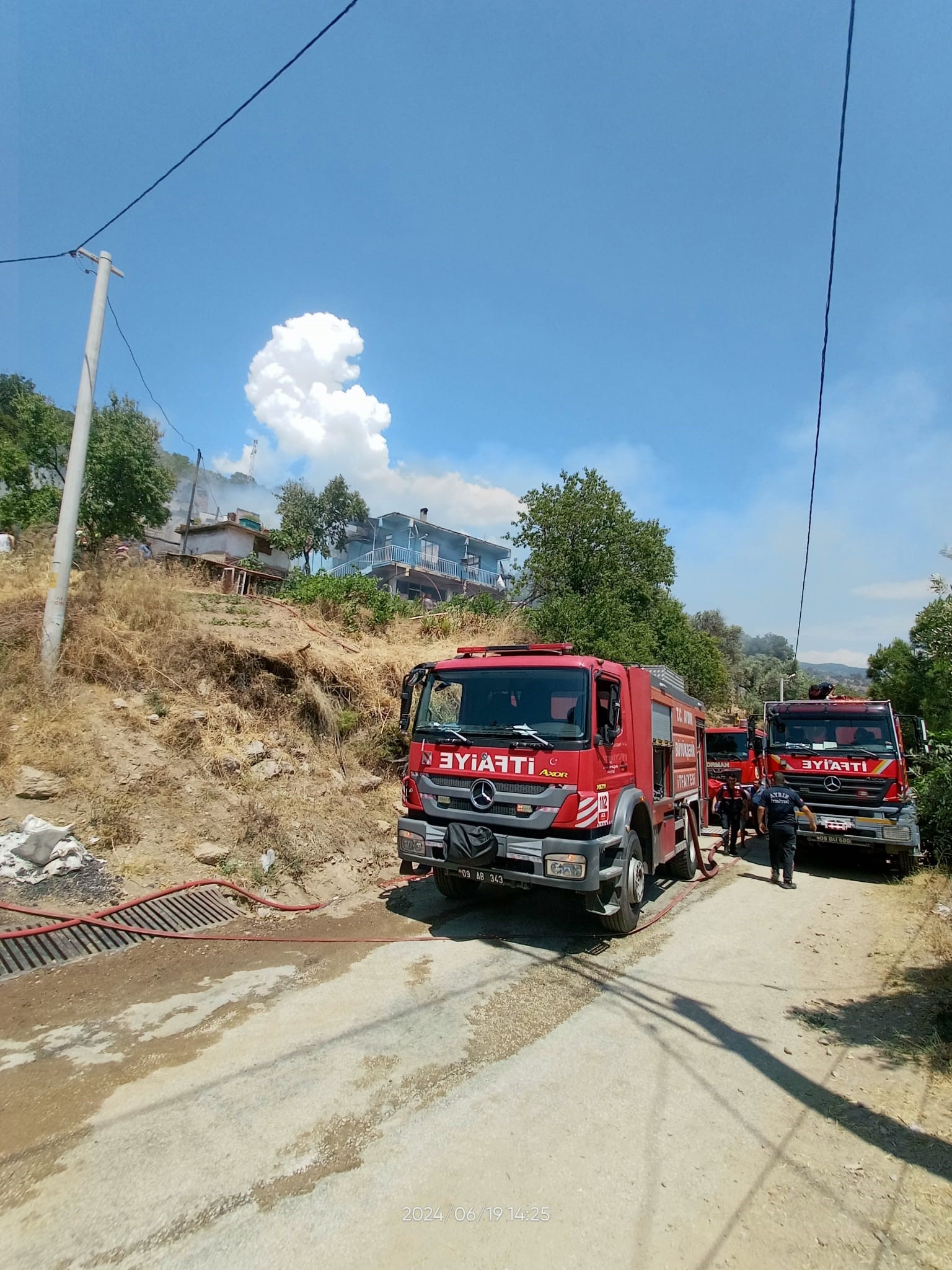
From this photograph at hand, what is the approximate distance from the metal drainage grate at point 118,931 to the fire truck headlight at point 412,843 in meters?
1.81

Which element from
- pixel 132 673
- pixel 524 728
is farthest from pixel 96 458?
pixel 524 728

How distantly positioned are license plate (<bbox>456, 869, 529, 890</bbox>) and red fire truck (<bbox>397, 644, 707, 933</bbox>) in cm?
1

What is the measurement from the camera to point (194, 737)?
8172 millimetres

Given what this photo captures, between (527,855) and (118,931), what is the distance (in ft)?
11.9

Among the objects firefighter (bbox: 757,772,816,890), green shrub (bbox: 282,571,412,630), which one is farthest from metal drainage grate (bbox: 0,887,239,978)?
green shrub (bbox: 282,571,412,630)

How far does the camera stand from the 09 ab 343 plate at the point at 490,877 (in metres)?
5.66

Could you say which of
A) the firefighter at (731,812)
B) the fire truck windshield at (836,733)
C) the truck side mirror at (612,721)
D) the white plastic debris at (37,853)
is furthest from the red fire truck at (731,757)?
the white plastic debris at (37,853)

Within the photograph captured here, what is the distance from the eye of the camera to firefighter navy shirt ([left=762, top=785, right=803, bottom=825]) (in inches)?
365

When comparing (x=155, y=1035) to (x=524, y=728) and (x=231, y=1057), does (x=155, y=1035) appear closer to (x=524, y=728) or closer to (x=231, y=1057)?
(x=231, y=1057)

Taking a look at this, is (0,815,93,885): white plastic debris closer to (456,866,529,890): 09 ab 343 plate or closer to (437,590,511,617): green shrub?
(456,866,529,890): 09 ab 343 plate

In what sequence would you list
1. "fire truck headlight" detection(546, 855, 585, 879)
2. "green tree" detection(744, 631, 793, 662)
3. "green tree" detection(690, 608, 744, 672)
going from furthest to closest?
1. "green tree" detection(744, 631, 793, 662)
2. "green tree" detection(690, 608, 744, 672)
3. "fire truck headlight" detection(546, 855, 585, 879)

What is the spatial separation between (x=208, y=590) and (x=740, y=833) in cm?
1265

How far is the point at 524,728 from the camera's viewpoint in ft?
19.4

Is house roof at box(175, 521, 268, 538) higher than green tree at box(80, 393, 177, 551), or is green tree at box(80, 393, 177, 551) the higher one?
house roof at box(175, 521, 268, 538)
